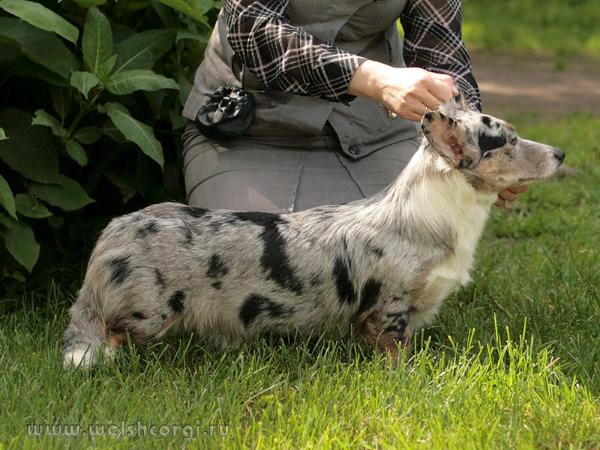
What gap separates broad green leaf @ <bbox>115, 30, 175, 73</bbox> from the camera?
418cm

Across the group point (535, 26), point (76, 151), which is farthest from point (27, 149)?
point (535, 26)

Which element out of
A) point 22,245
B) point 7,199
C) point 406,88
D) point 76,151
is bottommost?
point 22,245

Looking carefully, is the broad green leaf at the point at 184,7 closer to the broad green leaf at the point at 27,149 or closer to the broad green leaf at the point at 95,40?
the broad green leaf at the point at 95,40

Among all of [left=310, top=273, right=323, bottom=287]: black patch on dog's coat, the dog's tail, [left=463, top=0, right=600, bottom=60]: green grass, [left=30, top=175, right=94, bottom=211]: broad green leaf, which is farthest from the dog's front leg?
[left=463, top=0, right=600, bottom=60]: green grass

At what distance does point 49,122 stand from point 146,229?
642 millimetres

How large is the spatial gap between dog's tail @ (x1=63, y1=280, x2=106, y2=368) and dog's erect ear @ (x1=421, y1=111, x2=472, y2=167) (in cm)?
127

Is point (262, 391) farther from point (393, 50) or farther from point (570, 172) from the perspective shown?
point (570, 172)

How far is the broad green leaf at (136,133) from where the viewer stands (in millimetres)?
3934

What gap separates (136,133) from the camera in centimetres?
395

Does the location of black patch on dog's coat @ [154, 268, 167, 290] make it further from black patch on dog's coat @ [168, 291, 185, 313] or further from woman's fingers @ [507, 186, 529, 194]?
woman's fingers @ [507, 186, 529, 194]

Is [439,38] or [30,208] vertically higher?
[439,38]

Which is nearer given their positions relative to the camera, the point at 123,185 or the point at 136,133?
the point at 136,133

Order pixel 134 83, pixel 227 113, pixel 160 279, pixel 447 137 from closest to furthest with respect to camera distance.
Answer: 1. pixel 447 137
2. pixel 160 279
3. pixel 134 83
4. pixel 227 113

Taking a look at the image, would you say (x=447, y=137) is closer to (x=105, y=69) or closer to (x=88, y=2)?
(x=105, y=69)
